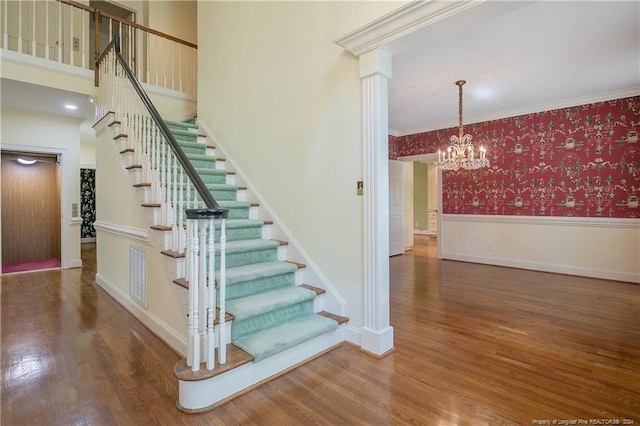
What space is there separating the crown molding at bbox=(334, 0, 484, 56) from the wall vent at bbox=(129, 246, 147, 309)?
2.62 m

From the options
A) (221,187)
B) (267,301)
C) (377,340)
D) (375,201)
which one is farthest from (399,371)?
(221,187)

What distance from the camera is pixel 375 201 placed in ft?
7.83

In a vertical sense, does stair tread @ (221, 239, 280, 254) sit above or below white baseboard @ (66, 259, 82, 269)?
above

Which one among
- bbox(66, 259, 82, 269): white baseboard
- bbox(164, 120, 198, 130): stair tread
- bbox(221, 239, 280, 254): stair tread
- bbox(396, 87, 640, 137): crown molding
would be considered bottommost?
bbox(66, 259, 82, 269): white baseboard

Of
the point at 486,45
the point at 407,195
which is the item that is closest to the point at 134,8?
the point at 486,45

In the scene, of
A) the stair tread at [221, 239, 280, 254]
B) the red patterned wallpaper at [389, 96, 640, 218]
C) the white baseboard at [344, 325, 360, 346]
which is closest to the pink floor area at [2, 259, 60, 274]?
the stair tread at [221, 239, 280, 254]

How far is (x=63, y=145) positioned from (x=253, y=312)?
5.48 meters

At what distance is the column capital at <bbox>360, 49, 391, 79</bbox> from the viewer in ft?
7.66

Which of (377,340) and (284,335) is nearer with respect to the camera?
(284,335)

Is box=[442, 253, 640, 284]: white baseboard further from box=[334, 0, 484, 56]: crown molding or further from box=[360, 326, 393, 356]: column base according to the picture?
box=[334, 0, 484, 56]: crown molding

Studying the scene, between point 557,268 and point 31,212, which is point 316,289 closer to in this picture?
point 557,268

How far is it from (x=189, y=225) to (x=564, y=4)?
3.31 m

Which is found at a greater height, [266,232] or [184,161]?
[184,161]

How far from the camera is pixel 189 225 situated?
1870mm
